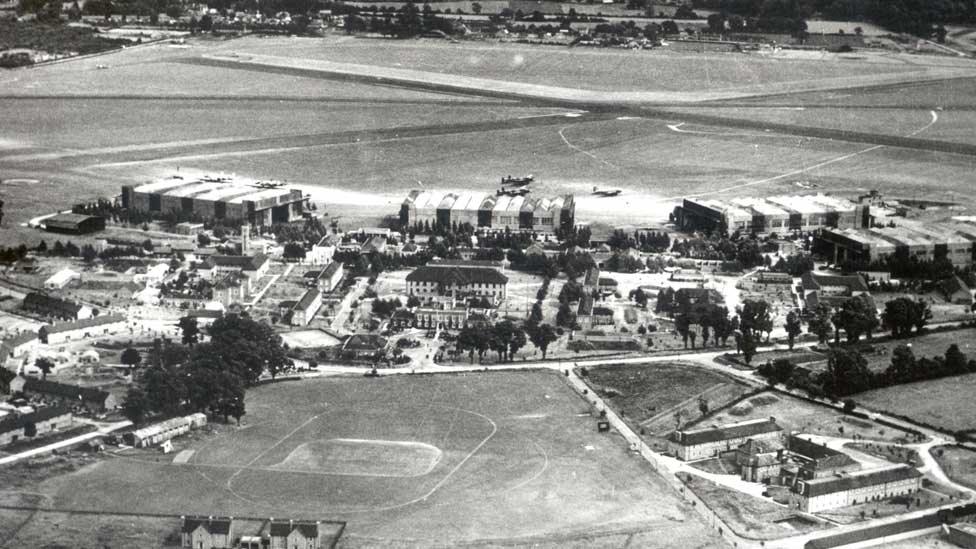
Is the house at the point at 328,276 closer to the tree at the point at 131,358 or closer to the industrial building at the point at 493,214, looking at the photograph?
the industrial building at the point at 493,214

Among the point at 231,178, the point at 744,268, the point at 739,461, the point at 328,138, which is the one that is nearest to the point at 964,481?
the point at 739,461

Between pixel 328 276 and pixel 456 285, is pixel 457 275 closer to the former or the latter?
pixel 456 285

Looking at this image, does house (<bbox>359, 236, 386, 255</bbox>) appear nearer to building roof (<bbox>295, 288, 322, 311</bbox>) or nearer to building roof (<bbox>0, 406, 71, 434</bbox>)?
building roof (<bbox>295, 288, 322, 311</bbox>)

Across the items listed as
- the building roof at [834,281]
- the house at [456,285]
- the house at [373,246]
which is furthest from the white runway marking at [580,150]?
the house at [456,285]

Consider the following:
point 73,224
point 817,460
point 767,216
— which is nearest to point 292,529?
point 817,460

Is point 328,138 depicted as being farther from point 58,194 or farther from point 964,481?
point 964,481

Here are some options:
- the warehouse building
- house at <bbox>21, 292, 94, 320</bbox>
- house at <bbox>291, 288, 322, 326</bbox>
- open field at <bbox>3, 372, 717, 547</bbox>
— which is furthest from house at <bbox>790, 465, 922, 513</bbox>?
the warehouse building
